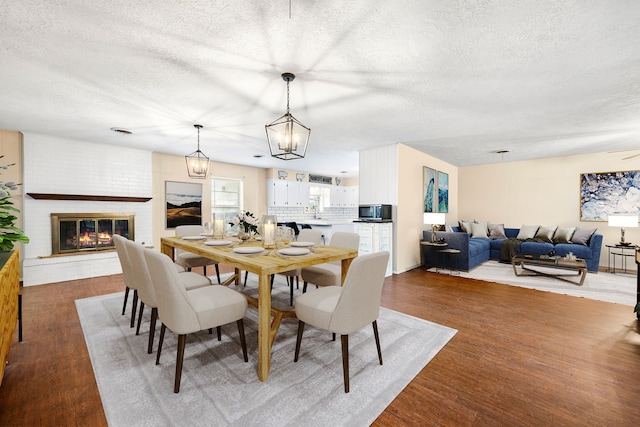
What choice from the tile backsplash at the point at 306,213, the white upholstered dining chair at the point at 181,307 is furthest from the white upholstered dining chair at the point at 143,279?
the tile backsplash at the point at 306,213

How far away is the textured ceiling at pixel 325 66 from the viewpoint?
163 cm

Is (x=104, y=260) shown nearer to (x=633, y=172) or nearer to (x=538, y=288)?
(x=538, y=288)

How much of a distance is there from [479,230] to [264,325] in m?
6.39

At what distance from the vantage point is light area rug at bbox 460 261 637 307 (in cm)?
369

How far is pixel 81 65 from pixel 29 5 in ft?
2.39

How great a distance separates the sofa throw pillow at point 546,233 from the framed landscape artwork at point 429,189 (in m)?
2.27

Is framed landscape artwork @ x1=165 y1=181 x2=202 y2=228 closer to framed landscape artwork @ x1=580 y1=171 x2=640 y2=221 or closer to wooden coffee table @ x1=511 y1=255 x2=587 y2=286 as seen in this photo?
wooden coffee table @ x1=511 y1=255 x2=587 y2=286

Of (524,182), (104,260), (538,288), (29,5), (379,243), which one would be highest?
(29,5)

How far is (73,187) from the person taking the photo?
15.1 feet

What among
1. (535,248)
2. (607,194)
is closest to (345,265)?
(535,248)

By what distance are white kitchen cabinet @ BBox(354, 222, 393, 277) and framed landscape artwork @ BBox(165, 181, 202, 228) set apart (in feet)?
12.5

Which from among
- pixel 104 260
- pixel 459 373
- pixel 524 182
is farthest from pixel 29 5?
pixel 524 182

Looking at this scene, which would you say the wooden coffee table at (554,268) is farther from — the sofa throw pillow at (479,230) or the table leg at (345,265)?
the table leg at (345,265)

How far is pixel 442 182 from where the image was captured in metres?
6.59
